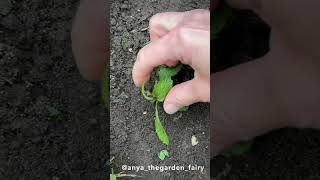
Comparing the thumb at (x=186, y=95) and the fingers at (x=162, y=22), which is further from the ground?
the fingers at (x=162, y=22)

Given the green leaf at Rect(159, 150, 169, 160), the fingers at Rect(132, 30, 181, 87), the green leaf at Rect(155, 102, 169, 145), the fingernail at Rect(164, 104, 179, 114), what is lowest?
the green leaf at Rect(159, 150, 169, 160)

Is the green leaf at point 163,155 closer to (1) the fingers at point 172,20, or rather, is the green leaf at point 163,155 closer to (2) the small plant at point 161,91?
(2) the small plant at point 161,91

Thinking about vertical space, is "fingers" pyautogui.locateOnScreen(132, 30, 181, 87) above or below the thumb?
above

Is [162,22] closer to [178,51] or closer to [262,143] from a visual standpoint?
[178,51]

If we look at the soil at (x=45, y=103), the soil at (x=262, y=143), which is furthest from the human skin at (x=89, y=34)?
the soil at (x=262, y=143)

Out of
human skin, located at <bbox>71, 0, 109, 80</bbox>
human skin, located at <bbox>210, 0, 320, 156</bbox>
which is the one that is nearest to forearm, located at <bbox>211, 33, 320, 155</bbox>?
human skin, located at <bbox>210, 0, 320, 156</bbox>

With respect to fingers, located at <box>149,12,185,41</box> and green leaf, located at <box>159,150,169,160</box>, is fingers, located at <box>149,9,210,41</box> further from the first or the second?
green leaf, located at <box>159,150,169,160</box>
